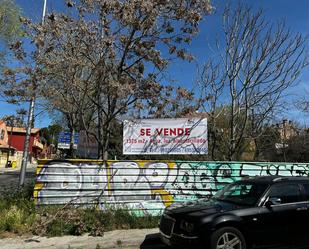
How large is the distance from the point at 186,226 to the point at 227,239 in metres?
0.76

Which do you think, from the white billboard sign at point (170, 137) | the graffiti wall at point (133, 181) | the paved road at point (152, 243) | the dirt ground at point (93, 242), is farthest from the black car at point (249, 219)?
the white billboard sign at point (170, 137)

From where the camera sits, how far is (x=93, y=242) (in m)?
8.62

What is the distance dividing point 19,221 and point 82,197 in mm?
1860

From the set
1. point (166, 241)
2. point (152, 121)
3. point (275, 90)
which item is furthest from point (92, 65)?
point (275, 90)

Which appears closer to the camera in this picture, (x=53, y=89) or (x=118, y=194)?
(x=118, y=194)

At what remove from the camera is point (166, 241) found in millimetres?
7723

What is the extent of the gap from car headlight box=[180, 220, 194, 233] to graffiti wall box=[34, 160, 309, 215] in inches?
142

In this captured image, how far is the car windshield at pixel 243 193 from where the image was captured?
305 inches

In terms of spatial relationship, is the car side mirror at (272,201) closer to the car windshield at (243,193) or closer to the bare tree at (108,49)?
the car windshield at (243,193)

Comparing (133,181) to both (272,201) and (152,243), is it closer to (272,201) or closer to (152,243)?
(152,243)

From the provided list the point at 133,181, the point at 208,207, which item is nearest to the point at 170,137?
the point at 133,181

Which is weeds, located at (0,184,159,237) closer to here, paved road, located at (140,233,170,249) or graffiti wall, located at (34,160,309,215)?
graffiti wall, located at (34,160,309,215)

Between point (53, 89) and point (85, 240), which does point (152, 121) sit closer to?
point (53, 89)

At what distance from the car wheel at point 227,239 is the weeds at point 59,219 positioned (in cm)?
309
